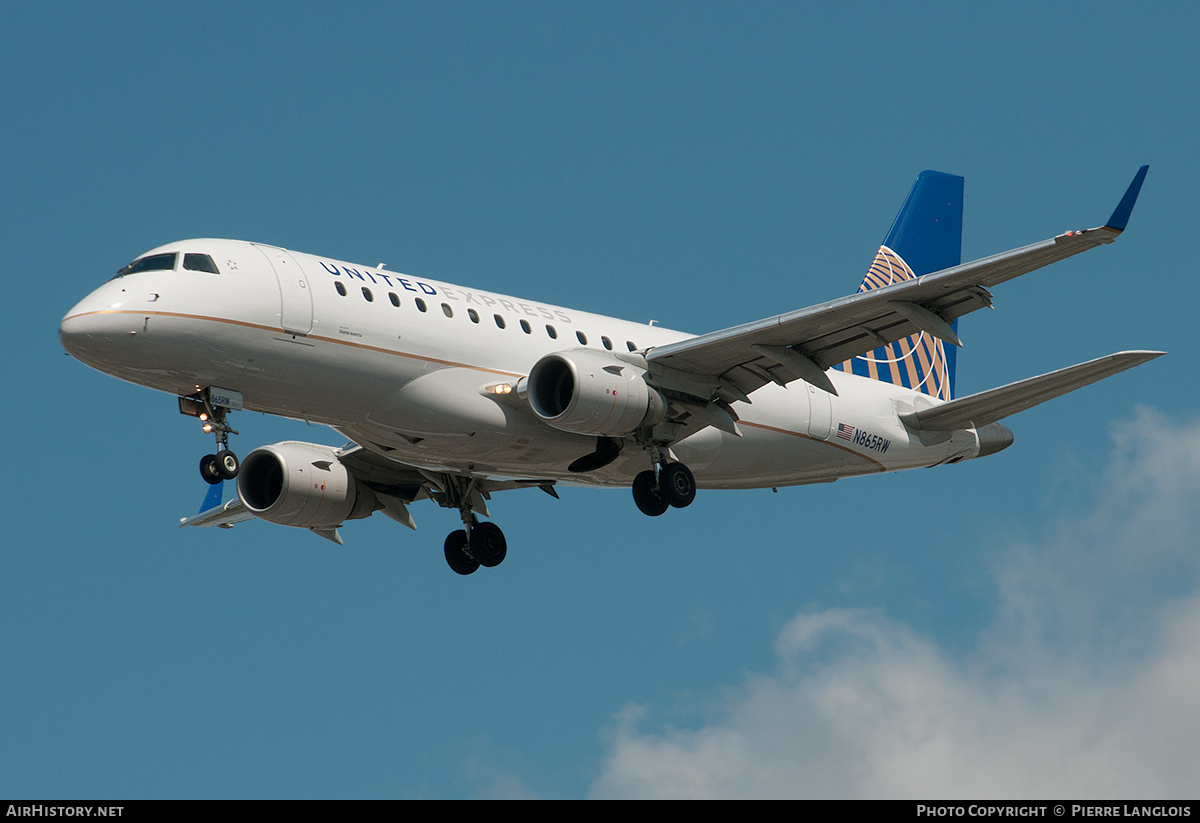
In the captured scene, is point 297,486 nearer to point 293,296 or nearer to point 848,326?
point 293,296

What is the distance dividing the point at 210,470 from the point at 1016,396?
52.2 ft

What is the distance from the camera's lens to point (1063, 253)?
2402cm

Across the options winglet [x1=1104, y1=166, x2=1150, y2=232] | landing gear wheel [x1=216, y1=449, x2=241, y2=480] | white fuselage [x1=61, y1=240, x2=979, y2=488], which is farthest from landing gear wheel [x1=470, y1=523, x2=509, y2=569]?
winglet [x1=1104, y1=166, x2=1150, y2=232]

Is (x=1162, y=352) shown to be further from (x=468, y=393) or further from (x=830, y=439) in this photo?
(x=468, y=393)

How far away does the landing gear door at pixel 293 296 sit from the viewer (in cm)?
2586

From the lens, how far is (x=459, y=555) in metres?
33.1

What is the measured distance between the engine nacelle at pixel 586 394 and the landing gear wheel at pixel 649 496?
165 centimetres

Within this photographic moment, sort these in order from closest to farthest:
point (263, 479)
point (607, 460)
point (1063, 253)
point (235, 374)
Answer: point (1063, 253), point (235, 374), point (607, 460), point (263, 479)

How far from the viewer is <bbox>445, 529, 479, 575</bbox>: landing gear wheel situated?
108 feet

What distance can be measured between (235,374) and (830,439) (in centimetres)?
1306

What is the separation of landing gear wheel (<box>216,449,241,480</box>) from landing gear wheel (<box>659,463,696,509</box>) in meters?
8.44

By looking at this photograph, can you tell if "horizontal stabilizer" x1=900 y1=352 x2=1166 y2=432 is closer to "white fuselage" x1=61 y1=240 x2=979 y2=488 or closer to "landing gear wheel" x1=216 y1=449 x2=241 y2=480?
"white fuselage" x1=61 y1=240 x2=979 y2=488

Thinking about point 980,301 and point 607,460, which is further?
point 607,460
